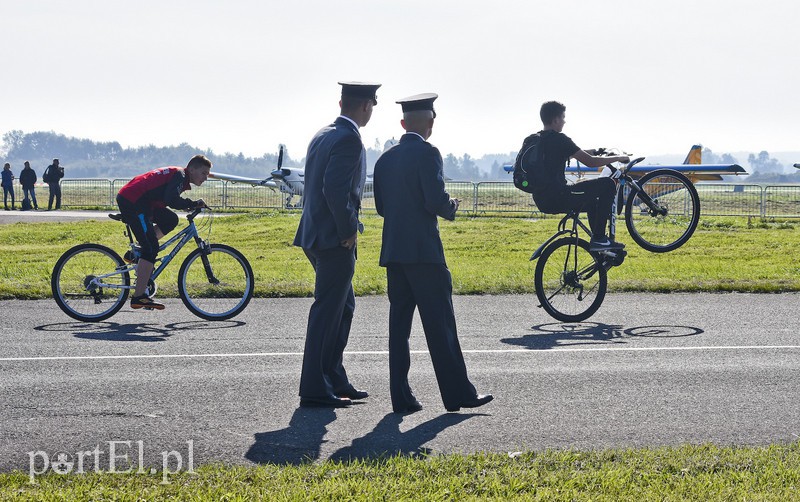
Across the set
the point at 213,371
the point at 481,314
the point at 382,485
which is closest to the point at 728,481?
the point at 382,485

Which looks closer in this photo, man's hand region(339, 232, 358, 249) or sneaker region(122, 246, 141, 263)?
man's hand region(339, 232, 358, 249)

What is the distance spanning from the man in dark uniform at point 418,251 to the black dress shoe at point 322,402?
40 cm

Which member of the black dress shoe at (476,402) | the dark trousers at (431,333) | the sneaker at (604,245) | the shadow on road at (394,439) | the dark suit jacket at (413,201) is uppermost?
the dark suit jacket at (413,201)

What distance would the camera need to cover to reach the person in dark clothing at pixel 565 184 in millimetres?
8953

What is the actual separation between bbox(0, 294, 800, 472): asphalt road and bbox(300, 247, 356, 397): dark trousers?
0.66 ft

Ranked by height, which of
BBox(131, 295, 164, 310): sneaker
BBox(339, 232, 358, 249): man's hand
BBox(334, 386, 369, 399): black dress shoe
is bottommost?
BBox(334, 386, 369, 399): black dress shoe

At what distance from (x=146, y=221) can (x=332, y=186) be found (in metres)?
4.48

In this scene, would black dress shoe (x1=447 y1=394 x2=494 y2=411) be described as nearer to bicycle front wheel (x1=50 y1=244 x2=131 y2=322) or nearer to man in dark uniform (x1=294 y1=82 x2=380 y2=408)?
man in dark uniform (x1=294 y1=82 x2=380 y2=408)

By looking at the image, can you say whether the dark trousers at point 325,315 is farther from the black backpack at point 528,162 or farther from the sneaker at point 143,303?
the sneaker at point 143,303

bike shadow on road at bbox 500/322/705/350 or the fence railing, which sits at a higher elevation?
the fence railing

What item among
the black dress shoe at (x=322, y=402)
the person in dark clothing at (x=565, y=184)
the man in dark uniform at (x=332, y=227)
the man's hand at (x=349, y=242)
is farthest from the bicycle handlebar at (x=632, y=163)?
the black dress shoe at (x=322, y=402)

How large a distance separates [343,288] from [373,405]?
2.68 ft

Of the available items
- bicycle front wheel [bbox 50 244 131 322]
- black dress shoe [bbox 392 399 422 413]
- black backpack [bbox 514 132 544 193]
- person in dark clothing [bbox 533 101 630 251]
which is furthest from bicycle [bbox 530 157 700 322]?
bicycle front wheel [bbox 50 244 131 322]

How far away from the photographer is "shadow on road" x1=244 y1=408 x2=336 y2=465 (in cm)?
508
